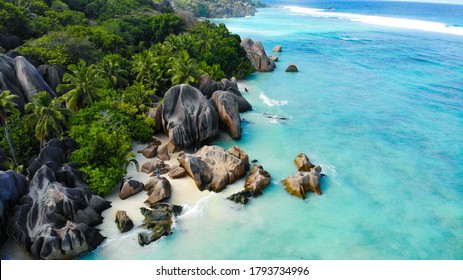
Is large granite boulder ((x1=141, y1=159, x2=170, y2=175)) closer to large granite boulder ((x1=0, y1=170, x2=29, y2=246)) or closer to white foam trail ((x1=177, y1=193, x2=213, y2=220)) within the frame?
white foam trail ((x1=177, y1=193, x2=213, y2=220))

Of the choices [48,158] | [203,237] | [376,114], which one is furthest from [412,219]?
[48,158]

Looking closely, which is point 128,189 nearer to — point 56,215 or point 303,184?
point 56,215

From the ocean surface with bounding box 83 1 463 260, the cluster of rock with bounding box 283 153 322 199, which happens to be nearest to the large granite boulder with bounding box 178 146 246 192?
the ocean surface with bounding box 83 1 463 260

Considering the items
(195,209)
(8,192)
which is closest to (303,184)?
(195,209)

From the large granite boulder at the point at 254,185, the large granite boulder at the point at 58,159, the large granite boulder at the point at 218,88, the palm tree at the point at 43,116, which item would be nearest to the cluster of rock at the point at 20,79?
the palm tree at the point at 43,116

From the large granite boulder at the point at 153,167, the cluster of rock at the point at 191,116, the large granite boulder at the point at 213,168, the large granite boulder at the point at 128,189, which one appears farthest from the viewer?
the cluster of rock at the point at 191,116

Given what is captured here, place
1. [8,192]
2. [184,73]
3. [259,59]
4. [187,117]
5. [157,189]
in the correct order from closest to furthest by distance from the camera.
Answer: [8,192] → [157,189] → [187,117] → [184,73] → [259,59]

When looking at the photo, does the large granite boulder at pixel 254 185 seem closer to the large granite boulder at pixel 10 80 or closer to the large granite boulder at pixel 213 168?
the large granite boulder at pixel 213 168
